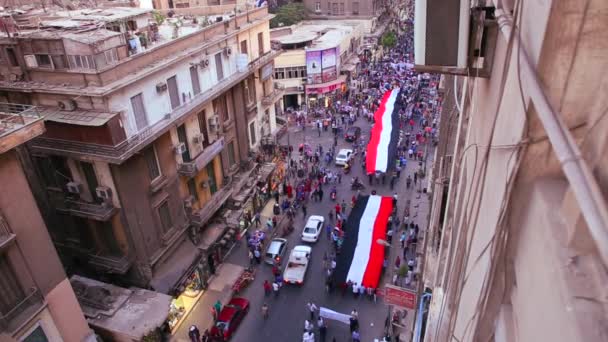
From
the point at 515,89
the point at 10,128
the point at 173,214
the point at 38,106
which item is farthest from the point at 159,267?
the point at 515,89

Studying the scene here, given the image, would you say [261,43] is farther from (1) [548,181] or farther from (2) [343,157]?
(1) [548,181]

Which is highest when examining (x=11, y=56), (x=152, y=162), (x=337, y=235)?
(x=11, y=56)

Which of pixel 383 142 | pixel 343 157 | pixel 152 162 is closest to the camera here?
pixel 152 162

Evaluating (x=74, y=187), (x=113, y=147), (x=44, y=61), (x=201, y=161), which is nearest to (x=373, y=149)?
(x=201, y=161)

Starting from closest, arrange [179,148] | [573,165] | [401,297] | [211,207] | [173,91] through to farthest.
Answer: [573,165] < [401,297] < [173,91] < [179,148] < [211,207]

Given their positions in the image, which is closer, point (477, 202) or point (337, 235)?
point (477, 202)
